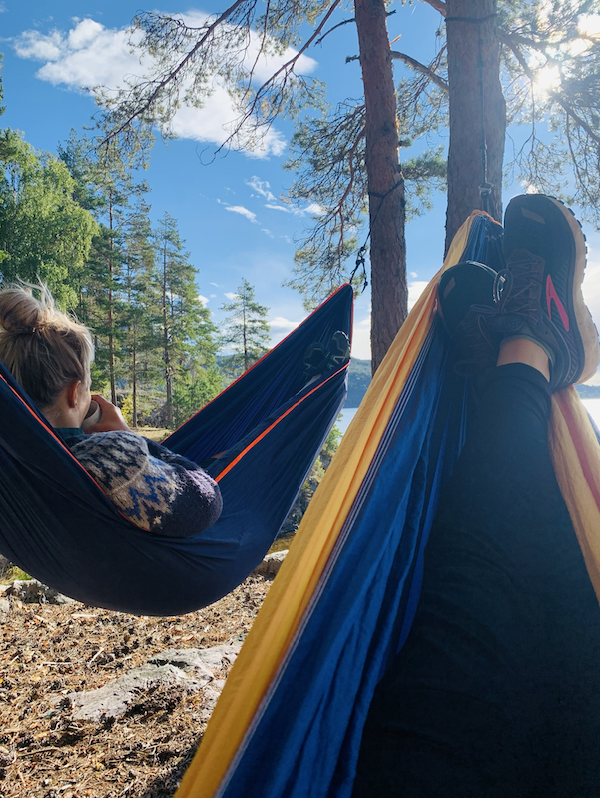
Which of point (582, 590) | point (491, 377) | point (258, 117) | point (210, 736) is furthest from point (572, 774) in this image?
point (258, 117)

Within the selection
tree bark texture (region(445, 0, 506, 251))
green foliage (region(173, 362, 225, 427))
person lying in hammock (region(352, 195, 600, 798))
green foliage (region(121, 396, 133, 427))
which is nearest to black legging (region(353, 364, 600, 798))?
person lying in hammock (region(352, 195, 600, 798))

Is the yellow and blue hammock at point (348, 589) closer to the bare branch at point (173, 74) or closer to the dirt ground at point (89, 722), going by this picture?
the dirt ground at point (89, 722)

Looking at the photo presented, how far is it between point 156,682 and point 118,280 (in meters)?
15.8

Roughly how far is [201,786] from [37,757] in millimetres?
1126

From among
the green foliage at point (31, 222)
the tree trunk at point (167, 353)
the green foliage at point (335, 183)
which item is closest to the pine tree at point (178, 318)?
the tree trunk at point (167, 353)

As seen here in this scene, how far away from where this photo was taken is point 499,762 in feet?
1.67

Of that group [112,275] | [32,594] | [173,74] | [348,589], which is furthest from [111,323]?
[348,589]

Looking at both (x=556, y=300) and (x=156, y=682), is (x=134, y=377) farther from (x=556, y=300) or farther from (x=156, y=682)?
(x=556, y=300)

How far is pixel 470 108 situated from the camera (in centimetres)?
176

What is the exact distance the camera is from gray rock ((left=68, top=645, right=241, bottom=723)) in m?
1.41

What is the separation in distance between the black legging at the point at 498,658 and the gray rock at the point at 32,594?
2460 millimetres

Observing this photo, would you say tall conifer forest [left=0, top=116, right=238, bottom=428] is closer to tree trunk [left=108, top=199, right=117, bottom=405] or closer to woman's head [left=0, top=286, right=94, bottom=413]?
tree trunk [left=108, top=199, right=117, bottom=405]

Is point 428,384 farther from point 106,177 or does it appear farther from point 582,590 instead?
point 106,177

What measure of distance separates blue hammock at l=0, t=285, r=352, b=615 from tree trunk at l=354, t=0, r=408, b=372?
1079mm
